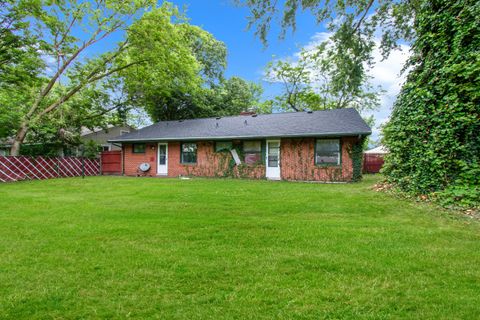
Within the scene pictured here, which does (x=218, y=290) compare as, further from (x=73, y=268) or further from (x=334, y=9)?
(x=334, y=9)

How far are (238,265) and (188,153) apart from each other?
13.3 m

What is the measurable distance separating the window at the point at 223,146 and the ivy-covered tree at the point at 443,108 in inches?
321

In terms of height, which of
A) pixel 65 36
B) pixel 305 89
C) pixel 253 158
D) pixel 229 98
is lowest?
pixel 253 158

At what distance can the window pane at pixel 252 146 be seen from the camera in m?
14.4

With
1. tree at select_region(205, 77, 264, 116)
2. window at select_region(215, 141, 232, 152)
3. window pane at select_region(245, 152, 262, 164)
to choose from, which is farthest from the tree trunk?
tree at select_region(205, 77, 264, 116)

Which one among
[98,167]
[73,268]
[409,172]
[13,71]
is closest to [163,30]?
[13,71]

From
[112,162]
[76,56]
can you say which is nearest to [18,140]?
[112,162]

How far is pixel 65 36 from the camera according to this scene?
1588 cm

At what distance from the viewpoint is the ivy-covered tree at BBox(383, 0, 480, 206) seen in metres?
6.38

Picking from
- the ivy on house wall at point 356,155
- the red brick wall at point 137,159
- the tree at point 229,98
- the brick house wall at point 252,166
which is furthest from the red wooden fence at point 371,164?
the red brick wall at point 137,159

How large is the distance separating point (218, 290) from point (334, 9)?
23.3 ft

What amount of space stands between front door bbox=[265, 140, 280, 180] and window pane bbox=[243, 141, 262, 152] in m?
0.47

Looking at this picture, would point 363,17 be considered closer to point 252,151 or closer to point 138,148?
point 252,151

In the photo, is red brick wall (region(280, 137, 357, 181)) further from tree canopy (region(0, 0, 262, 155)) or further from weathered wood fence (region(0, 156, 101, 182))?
weathered wood fence (region(0, 156, 101, 182))
